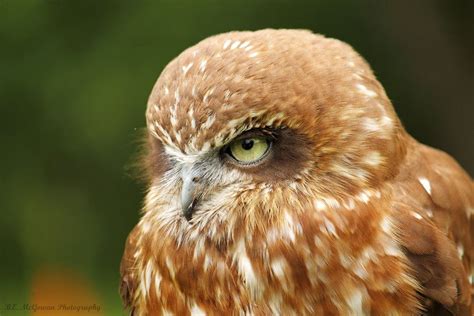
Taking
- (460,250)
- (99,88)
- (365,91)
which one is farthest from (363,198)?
(99,88)

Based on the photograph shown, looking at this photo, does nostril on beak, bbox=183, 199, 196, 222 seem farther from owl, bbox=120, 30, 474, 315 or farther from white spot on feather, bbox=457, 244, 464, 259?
white spot on feather, bbox=457, 244, 464, 259

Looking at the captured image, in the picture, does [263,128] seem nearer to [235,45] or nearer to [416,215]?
[235,45]

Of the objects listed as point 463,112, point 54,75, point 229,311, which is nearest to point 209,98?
point 229,311

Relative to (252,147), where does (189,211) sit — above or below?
below

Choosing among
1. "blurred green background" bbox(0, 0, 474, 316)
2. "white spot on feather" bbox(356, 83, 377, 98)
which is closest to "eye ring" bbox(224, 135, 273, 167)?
"white spot on feather" bbox(356, 83, 377, 98)

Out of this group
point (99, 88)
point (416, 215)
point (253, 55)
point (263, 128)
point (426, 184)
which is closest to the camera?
point (263, 128)

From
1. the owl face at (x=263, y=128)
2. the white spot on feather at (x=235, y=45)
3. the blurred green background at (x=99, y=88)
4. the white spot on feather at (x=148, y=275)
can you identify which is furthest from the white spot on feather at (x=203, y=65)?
the blurred green background at (x=99, y=88)
